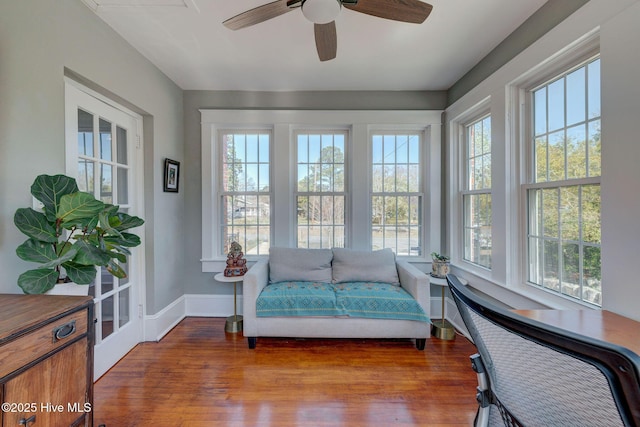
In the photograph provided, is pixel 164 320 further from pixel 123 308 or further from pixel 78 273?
pixel 78 273

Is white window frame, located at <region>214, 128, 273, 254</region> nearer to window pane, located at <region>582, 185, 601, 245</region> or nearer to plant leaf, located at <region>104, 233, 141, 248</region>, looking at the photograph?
plant leaf, located at <region>104, 233, 141, 248</region>

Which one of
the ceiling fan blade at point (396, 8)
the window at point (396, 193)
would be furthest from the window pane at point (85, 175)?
the window at point (396, 193)

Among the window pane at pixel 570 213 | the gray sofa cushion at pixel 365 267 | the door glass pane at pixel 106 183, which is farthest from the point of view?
the gray sofa cushion at pixel 365 267

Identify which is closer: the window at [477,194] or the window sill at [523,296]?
the window sill at [523,296]

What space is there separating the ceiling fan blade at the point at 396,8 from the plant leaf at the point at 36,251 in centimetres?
187

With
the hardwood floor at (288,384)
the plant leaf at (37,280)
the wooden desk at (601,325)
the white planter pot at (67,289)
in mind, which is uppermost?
the plant leaf at (37,280)

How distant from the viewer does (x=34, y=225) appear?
1.20 meters

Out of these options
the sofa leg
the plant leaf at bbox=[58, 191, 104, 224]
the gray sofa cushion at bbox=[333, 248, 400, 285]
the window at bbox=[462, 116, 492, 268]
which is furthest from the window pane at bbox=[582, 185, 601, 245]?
the plant leaf at bbox=[58, 191, 104, 224]

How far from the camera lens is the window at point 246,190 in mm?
3141

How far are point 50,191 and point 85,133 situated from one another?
89 cm

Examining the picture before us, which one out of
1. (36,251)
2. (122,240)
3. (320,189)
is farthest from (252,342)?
(320,189)

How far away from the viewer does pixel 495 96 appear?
2.19m

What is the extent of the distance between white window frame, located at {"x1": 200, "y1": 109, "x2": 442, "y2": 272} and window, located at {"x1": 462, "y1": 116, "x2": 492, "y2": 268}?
0.31 metres

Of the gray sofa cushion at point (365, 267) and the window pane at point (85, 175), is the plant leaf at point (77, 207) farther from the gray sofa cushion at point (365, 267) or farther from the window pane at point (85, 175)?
the gray sofa cushion at point (365, 267)
